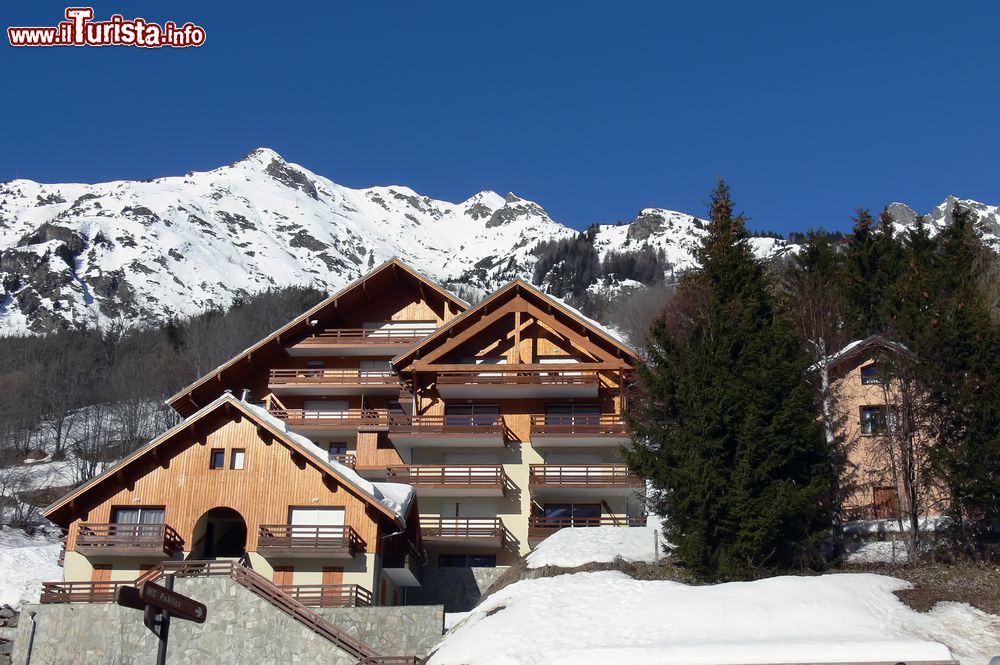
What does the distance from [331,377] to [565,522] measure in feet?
47.1

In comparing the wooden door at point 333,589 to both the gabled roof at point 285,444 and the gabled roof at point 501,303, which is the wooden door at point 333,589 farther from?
the gabled roof at point 501,303

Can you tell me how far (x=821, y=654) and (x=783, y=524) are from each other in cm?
708

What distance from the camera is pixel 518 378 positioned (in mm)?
47906

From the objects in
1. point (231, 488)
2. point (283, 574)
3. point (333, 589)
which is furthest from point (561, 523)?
point (231, 488)

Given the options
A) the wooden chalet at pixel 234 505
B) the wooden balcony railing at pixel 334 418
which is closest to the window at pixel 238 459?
the wooden chalet at pixel 234 505

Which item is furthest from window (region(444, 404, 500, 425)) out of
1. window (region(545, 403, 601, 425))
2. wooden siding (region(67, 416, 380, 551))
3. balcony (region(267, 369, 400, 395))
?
wooden siding (region(67, 416, 380, 551))

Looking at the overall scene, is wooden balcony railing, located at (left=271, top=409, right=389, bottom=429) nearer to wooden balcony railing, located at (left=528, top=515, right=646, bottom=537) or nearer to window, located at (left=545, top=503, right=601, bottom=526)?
window, located at (left=545, top=503, right=601, bottom=526)

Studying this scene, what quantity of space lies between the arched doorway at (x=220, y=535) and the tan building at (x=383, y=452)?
0.09m

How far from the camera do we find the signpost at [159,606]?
16992 mm

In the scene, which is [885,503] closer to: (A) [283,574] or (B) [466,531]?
(B) [466,531]

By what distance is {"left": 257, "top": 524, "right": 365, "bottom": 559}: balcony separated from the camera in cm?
3531

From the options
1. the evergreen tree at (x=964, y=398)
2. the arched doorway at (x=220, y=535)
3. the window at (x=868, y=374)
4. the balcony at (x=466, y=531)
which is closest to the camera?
the evergreen tree at (x=964, y=398)

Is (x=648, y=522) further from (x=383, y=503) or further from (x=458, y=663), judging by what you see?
(x=458, y=663)

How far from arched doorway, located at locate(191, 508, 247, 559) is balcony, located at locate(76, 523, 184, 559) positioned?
1306 mm
